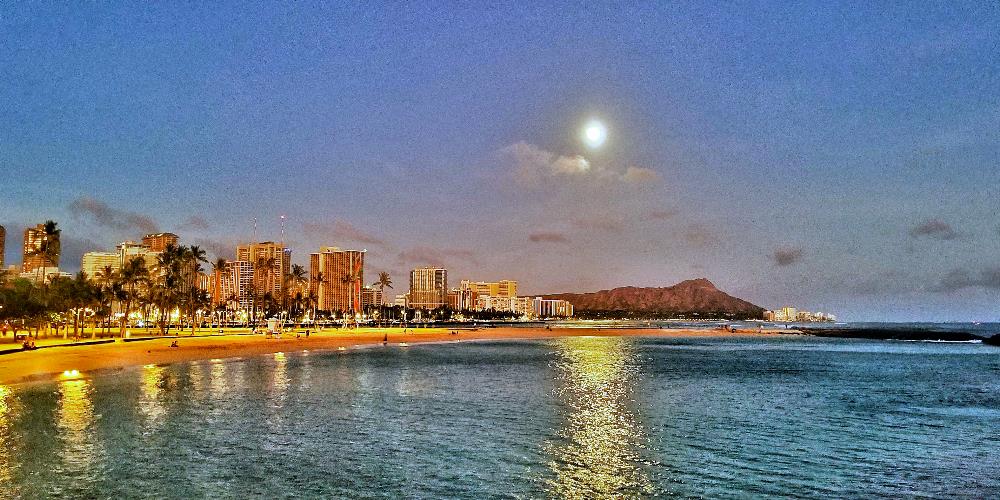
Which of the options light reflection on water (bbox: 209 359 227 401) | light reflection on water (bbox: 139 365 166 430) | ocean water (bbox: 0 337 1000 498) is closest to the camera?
ocean water (bbox: 0 337 1000 498)

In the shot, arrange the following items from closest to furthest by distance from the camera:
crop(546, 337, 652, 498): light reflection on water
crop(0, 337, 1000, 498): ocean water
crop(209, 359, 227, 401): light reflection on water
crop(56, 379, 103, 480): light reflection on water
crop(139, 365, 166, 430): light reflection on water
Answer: crop(0, 337, 1000, 498): ocean water
crop(546, 337, 652, 498): light reflection on water
crop(56, 379, 103, 480): light reflection on water
crop(139, 365, 166, 430): light reflection on water
crop(209, 359, 227, 401): light reflection on water

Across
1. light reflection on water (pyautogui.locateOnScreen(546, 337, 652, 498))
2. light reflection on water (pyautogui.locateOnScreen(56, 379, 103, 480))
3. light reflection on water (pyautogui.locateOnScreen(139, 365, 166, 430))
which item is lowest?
light reflection on water (pyautogui.locateOnScreen(546, 337, 652, 498))

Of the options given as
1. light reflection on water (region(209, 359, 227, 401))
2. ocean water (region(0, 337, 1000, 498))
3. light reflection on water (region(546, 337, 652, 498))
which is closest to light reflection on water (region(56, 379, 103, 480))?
ocean water (region(0, 337, 1000, 498))

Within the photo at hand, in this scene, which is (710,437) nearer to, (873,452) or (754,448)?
(754,448)

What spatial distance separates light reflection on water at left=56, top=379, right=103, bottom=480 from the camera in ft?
73.8

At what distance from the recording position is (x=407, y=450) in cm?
2639

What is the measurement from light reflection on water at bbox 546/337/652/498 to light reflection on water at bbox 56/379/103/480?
15.6m

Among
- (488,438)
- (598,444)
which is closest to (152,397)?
(488,438)

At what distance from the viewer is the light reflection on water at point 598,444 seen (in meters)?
21.3

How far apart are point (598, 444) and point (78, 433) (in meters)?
22.3

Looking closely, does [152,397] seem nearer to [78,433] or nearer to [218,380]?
[218,380]

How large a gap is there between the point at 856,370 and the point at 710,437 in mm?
50824

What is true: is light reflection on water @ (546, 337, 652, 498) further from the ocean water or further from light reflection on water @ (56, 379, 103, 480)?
light reflection on water @ (56, 379, 103, 480)

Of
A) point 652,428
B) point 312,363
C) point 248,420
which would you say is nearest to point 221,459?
point 248,420
